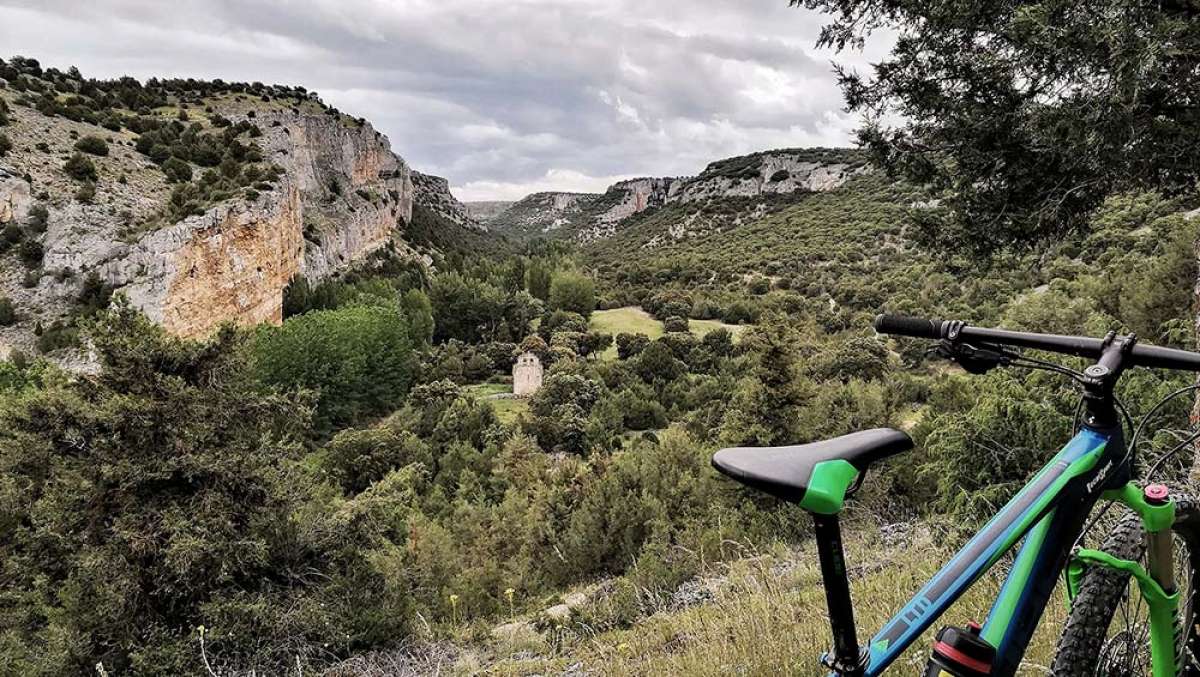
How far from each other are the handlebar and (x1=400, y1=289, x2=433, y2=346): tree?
48.4 m

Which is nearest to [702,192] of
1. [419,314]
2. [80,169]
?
[419,314]

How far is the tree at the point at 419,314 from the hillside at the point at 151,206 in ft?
24.6

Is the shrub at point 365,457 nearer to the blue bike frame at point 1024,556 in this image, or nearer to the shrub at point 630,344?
the shrub at point 630,344

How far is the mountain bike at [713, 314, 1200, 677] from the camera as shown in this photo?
47.6 inches

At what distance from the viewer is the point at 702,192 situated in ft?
321

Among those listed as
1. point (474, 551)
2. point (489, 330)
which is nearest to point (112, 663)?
point (474, 551)

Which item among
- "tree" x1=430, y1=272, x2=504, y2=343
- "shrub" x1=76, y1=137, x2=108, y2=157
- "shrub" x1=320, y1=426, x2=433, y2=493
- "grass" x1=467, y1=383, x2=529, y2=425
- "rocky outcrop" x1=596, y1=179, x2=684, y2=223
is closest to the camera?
"shrub" x1=320, y1=426, x2=433, y2=493

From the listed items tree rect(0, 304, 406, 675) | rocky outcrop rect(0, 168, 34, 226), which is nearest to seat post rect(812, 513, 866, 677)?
tree rect(0, 304, 406, 675)

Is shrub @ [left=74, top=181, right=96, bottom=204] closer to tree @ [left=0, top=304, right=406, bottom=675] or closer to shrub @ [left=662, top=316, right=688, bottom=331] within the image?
tree @ [left=0, top=304, right=406, bottom=675]

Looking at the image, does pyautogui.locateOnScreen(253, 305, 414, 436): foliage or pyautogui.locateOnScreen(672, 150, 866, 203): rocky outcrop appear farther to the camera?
pyautogui.locateOnScreen(672, 150, 866, 203): rocky outcrop

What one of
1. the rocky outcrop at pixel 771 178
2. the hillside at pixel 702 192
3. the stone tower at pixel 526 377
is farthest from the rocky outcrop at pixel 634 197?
the stone tower at pixel 526 377

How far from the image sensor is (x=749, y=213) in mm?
83688

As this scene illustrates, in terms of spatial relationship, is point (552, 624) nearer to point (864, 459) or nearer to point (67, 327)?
point (864, 459)

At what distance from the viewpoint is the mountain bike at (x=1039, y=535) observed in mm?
1208
